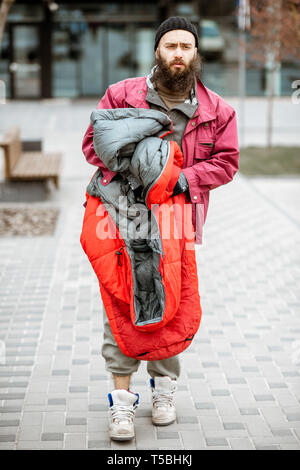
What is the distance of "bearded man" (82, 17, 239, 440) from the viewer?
10.6 ft

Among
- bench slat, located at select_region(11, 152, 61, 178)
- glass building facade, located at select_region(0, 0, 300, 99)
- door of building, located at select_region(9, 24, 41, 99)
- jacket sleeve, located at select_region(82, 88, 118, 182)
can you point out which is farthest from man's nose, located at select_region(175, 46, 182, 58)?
door of building, located at select_region(9, 24, 41, 99)

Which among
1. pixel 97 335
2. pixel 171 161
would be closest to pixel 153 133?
pixel 171 161

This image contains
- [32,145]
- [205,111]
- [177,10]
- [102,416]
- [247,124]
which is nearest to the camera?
[205,111]

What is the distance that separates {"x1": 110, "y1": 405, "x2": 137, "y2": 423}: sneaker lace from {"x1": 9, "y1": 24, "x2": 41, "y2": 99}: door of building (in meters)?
22.5

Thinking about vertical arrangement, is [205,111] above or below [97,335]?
above

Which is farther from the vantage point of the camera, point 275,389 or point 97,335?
point 97,335

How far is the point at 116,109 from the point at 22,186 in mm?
→ 6428

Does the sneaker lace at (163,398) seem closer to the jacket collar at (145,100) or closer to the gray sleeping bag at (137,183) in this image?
the gray sleeping bag at (137,183)

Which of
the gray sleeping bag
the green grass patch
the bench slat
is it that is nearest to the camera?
the gray sleeping bag

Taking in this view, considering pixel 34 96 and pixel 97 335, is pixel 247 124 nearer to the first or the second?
pixel 34 96

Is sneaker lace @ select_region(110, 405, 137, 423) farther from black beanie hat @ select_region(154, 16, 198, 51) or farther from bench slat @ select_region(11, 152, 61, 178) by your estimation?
bench slat @ select_region(11, 152, 61, 178)

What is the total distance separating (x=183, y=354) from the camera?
456 cm

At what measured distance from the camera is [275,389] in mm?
4027

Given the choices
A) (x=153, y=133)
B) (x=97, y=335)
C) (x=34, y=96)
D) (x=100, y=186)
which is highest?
(x=153, y=133)
